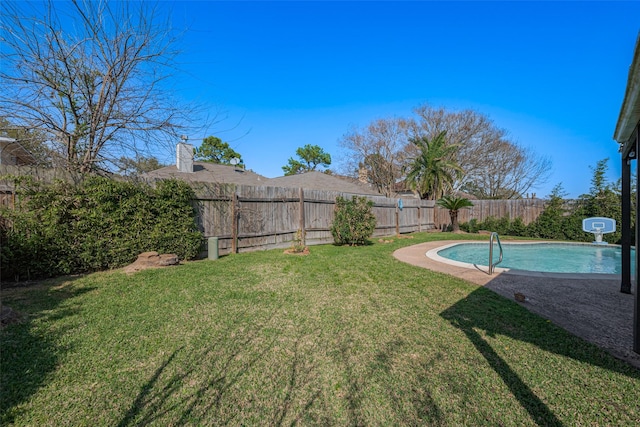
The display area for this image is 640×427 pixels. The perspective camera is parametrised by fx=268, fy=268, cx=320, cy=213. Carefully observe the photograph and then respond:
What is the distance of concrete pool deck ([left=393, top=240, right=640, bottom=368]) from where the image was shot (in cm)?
293

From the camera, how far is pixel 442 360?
248 centimetres

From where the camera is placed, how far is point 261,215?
901 centimetres

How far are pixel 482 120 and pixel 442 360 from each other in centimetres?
2597

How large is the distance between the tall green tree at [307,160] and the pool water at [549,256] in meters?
29.6

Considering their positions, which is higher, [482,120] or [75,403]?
[482,120]

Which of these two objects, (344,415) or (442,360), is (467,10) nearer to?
(442,360)

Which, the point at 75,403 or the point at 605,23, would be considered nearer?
the point at 75,403

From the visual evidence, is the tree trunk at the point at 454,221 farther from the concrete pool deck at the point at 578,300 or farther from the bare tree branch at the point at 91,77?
the bare tree branch at the point at 91,77

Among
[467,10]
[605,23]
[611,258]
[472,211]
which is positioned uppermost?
[467,10]

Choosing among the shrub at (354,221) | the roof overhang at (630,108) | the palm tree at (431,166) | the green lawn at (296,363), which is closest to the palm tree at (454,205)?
the palm tree at (431,166)

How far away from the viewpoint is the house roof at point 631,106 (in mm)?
1974

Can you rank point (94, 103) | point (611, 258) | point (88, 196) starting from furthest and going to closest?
point (611, 258) → point (94, 103) → point (88, 196)

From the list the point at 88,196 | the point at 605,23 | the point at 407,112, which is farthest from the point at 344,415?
the point at 407,112

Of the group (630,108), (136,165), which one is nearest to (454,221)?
(630,108)
